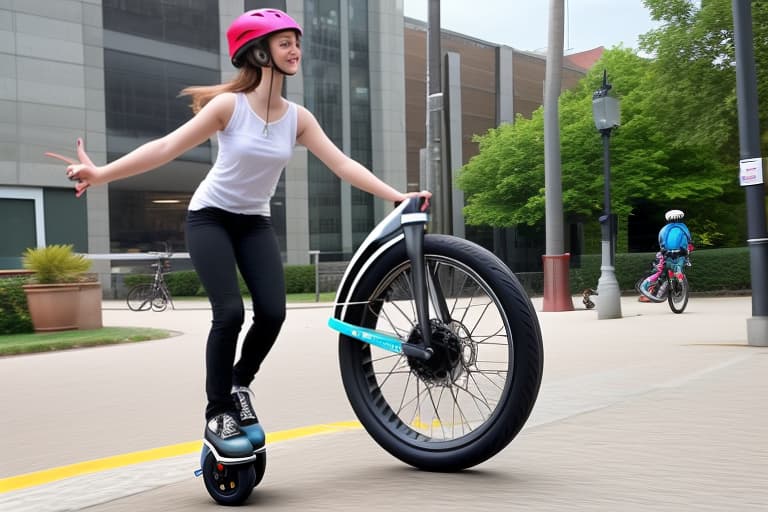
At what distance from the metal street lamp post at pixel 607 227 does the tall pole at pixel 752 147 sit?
194 inches

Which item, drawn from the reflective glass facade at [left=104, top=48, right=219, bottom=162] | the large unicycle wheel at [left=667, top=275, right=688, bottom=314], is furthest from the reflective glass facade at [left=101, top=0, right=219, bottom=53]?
the large unicycle wheel at [left=667, top=275, right=688, bottom=314]

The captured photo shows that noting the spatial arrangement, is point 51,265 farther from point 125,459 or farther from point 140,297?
point 125,459

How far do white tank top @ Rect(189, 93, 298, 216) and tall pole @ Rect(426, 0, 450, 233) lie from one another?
14.8 metres

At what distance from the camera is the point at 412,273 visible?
3.63 meters

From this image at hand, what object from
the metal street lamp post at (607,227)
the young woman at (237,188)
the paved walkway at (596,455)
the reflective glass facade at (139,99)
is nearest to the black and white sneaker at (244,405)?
the young woman at (237,188)

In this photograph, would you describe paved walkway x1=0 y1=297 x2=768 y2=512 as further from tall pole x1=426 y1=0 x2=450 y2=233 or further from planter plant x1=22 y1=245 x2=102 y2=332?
tall pole x1=426 y1=0 x2=450 y2=233

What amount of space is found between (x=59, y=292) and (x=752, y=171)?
33.5ft

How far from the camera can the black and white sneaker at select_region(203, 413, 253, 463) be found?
332 cm

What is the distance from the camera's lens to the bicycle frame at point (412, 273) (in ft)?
11.7

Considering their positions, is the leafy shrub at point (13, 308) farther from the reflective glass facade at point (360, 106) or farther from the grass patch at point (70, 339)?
the reflective glass facade at point (360, 106)

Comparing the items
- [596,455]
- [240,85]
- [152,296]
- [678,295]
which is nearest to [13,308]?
[152,296]

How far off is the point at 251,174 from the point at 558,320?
36.9 ft

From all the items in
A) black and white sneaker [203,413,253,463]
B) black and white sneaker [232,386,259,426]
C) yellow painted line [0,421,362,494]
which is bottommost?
yellow painted line [0,421,362,494]

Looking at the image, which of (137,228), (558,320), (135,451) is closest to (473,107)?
(137,228)
